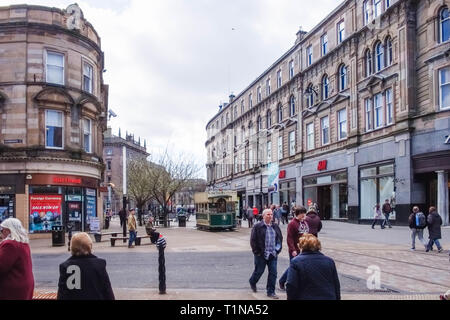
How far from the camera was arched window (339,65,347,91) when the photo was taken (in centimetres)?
3484

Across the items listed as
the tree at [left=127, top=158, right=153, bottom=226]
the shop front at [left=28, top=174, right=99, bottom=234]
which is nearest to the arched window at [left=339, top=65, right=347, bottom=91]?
the tree at [left=127, top=158, right=153, bottom=226]

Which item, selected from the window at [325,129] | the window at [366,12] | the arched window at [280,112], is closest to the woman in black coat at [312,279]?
the window at [366,12]

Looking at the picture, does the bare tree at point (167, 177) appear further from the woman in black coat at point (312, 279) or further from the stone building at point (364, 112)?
the woman in black coat at point (312, 279)

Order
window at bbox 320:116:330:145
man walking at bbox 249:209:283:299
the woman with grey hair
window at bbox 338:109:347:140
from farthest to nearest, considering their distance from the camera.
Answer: window at bbox 320:116:330:145 → window at bbox 338:109:347:140 → man walking at bbox 249:209:283:299 → the woman with grey hair

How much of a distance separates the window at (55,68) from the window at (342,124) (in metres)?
19.2

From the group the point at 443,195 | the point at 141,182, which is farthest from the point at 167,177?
the point at 443,195

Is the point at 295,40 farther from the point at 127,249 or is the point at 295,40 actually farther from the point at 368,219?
the point at 127,249

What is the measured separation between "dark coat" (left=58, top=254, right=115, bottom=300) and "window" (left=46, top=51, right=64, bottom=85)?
24.5 metres

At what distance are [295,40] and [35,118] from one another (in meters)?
25.7

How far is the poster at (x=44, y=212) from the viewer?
86.8ft

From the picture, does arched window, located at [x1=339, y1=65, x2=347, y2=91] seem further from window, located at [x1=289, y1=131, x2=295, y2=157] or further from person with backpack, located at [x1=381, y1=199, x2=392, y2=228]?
person with backpack, located at [x1=381, y1=199, x2=392, y2=228]

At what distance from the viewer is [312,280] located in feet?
16.6

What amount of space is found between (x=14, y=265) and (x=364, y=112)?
29.4 metres
